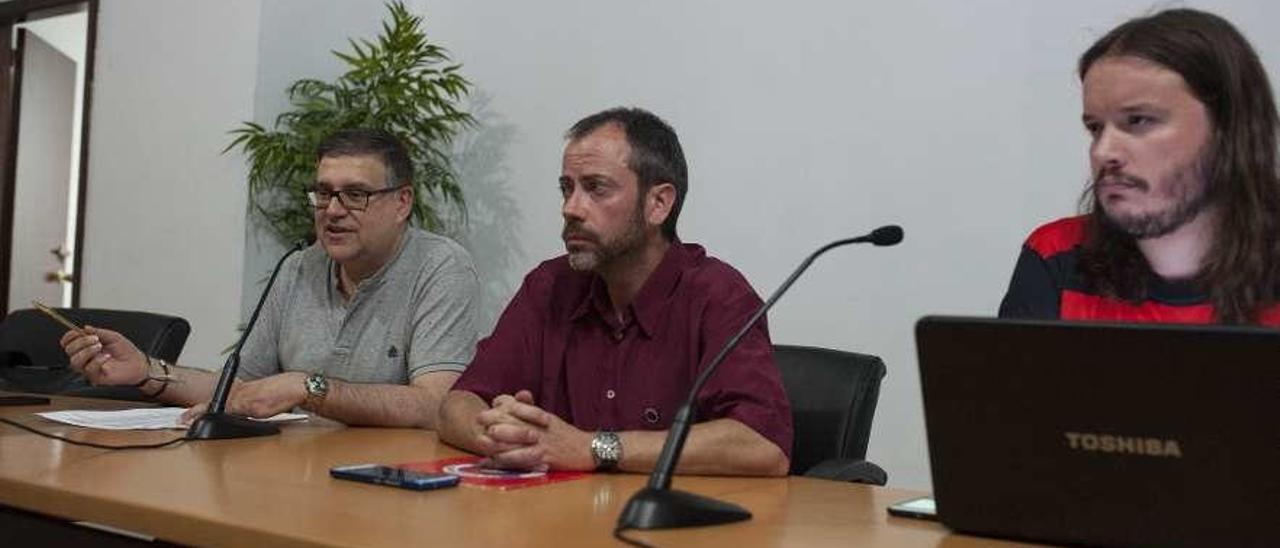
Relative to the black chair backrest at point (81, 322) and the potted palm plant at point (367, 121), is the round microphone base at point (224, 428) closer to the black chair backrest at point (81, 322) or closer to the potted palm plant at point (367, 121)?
the black chair backrest at point (81, 322)

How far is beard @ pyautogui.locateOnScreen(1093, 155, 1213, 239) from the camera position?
1.64 m

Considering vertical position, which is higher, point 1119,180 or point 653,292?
point 1119,180

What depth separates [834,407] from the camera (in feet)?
7.30

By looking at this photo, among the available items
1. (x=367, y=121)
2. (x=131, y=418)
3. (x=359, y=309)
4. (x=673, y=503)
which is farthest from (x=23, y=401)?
(x=367, y=121)

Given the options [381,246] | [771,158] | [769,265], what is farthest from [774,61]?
[381,246]

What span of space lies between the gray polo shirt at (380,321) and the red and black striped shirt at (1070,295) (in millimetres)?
1114

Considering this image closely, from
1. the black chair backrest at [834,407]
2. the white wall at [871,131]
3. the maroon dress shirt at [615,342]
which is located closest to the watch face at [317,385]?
the maroon dress shirt at [615,342]

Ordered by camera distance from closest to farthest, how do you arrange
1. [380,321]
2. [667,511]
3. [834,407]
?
[667,511] → [834,407] → [380,321]

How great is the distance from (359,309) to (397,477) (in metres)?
1.12

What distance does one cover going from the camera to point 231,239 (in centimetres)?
436

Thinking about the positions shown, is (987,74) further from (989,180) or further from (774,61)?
(774,61)

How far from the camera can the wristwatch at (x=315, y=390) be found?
2.17 metres

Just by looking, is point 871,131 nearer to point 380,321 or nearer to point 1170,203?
point 380,321

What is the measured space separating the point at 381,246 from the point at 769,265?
4.58 ft
